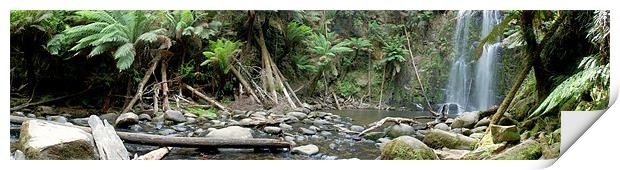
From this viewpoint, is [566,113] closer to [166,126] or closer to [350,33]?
[350,33]

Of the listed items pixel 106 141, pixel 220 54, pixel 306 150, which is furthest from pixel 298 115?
pixel 106 141

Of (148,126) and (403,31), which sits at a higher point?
(403,31)

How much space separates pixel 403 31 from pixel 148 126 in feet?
5.31

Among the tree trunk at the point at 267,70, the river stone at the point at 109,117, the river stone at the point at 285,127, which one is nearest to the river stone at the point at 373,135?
the river stone at the point at 285,127

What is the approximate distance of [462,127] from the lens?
11.5 ft

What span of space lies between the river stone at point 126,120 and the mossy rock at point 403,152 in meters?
1.48

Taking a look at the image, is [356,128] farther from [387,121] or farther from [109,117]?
[109,117]

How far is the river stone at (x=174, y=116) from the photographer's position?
3391 mm

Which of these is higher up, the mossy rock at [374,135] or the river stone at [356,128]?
the river stone at [356,128]

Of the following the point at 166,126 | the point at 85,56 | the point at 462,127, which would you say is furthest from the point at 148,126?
the point at 462,127

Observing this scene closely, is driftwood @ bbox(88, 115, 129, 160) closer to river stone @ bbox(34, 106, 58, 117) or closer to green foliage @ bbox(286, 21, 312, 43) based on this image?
river stone @ bbox(34, 106, 58, 117)

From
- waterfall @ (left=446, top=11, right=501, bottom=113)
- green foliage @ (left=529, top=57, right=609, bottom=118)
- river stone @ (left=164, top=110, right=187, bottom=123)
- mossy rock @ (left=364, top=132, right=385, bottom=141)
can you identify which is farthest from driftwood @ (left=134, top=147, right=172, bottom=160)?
green foliage @ (left=529, top=57, right=609, bottom=118)

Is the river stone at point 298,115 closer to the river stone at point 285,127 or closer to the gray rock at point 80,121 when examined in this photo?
the river stone at point 285,127

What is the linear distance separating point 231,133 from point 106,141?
71 cm
